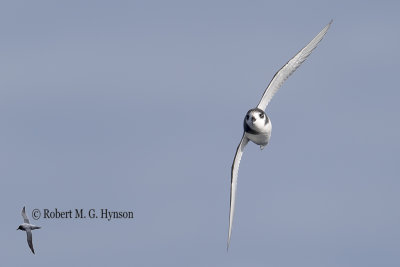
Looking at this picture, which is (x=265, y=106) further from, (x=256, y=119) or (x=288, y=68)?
(x=256, y=119)

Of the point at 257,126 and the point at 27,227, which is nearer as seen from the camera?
the point at 257,126

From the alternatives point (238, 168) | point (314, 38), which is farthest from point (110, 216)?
point (314, 38)

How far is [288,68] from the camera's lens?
92.2 meters

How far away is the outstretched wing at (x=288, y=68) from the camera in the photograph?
90.9 metres

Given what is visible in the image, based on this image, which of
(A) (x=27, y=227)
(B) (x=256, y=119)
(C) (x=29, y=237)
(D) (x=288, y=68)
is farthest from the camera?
(A) (x=27, y=227)

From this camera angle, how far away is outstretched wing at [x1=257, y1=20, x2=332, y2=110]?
90.9m

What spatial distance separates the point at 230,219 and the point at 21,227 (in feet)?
115

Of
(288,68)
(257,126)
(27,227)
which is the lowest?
(27,227)

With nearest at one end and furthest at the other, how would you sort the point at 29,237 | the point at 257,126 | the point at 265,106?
the point at 257,126 → the point at 265,106 → the point at 29,237

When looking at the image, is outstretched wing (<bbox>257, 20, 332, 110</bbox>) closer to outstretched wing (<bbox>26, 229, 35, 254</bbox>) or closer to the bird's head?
the bird's head

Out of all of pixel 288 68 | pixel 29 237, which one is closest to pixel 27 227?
pixel 29 237

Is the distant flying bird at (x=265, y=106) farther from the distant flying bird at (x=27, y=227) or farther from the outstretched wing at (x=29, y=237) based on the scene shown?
the distant flying bird at (x=27, y=227)

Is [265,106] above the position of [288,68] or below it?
below

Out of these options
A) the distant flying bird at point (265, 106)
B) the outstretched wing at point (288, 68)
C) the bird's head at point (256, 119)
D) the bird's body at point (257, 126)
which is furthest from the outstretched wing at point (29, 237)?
the bird's head at point (256, 119)
